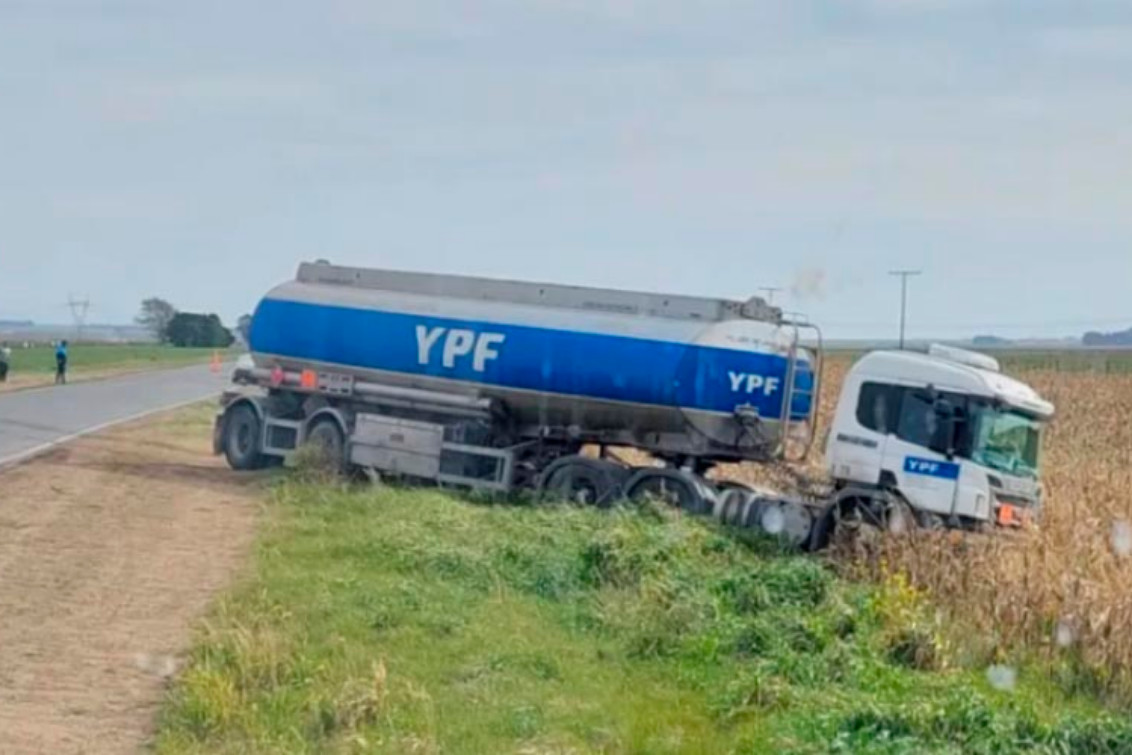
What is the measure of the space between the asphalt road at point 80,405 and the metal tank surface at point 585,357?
5.80 meters

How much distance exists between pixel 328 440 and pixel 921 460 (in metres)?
10.0

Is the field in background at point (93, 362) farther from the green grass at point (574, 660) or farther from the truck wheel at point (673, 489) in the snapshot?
the green grass at point (574, 660)

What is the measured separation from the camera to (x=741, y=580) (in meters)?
15.1

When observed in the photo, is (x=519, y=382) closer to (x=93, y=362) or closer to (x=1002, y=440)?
(x=1002, y=440)

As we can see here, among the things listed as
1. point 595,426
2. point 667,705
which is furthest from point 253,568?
point 595,426

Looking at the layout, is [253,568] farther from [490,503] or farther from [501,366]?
[501,366]

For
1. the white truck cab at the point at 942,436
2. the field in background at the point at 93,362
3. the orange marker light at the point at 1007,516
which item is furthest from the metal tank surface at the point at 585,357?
the field in background at the point at 93,362

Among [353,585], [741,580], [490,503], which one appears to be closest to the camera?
[353,585]

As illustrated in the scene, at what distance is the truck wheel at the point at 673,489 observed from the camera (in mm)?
21766

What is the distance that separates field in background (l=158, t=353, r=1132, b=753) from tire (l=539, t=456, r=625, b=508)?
3337 mm

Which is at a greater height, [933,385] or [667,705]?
[933,385]

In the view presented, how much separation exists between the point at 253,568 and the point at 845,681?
237 inches

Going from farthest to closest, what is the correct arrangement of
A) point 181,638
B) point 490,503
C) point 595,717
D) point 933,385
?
point 490,503, point 933,385, point 181,638, point 595,717

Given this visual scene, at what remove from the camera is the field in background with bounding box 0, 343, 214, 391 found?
58609 mm
